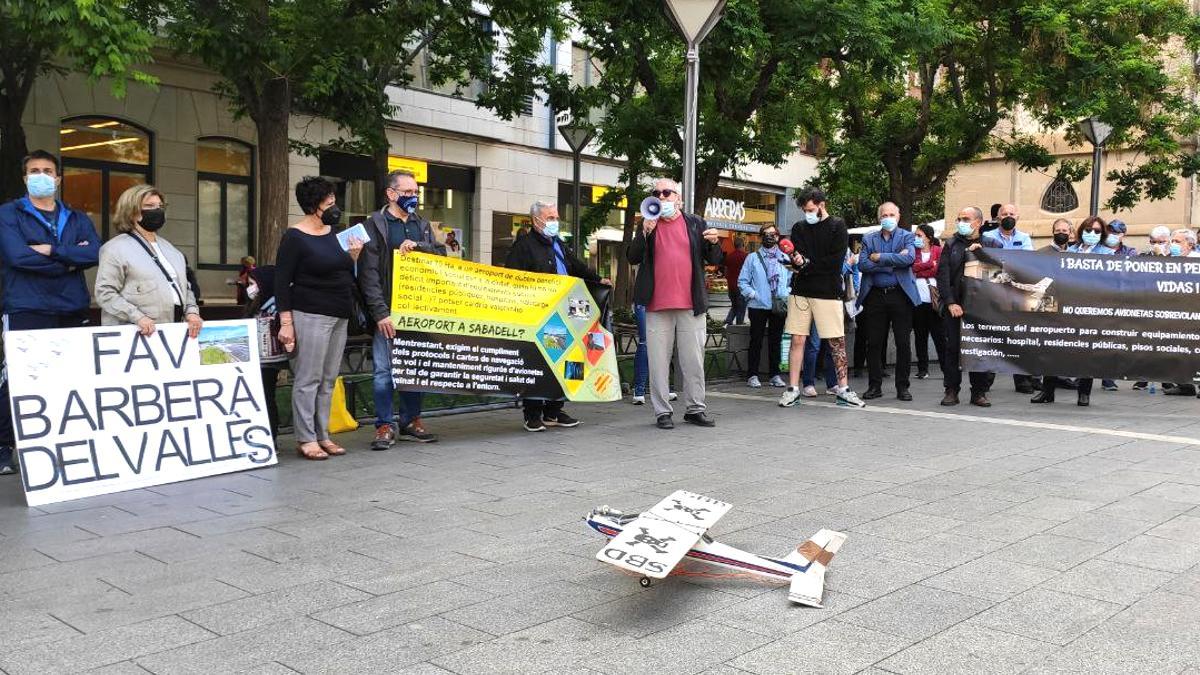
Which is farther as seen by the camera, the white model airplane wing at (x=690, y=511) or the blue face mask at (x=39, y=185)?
the blue face mask at (x=39, y=185)

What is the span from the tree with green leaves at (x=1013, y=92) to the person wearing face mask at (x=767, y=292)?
546cm

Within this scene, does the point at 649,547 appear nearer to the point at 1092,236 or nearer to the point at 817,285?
the point at 817,285

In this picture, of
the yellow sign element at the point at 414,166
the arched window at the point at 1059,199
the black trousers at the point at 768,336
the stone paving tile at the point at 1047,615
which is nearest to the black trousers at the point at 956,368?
the black trousers at the point at 768,336

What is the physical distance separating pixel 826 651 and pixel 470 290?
5353 millimetres

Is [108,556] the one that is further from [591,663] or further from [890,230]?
[890,230]

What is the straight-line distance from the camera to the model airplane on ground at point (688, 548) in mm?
4184

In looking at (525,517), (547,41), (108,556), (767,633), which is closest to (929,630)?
(767,633)

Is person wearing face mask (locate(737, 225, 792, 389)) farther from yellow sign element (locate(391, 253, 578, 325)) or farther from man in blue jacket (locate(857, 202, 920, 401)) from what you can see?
yellow sign element (locate(391, 253, 578, 325))

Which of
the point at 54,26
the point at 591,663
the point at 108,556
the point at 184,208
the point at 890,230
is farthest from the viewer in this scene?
the point at 184,208

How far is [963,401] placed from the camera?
1146 cm

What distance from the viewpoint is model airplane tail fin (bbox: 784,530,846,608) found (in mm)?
4227

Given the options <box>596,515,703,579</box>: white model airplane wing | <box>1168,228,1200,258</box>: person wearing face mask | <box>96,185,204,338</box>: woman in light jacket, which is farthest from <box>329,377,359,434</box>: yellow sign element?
<box>1168,228,1200,258</box>: person wearing face mask

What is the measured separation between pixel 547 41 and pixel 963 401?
19085 mm

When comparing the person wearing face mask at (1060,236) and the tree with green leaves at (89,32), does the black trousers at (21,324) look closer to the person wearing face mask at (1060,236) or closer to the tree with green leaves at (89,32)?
the tree with green leaves at (89,32)
